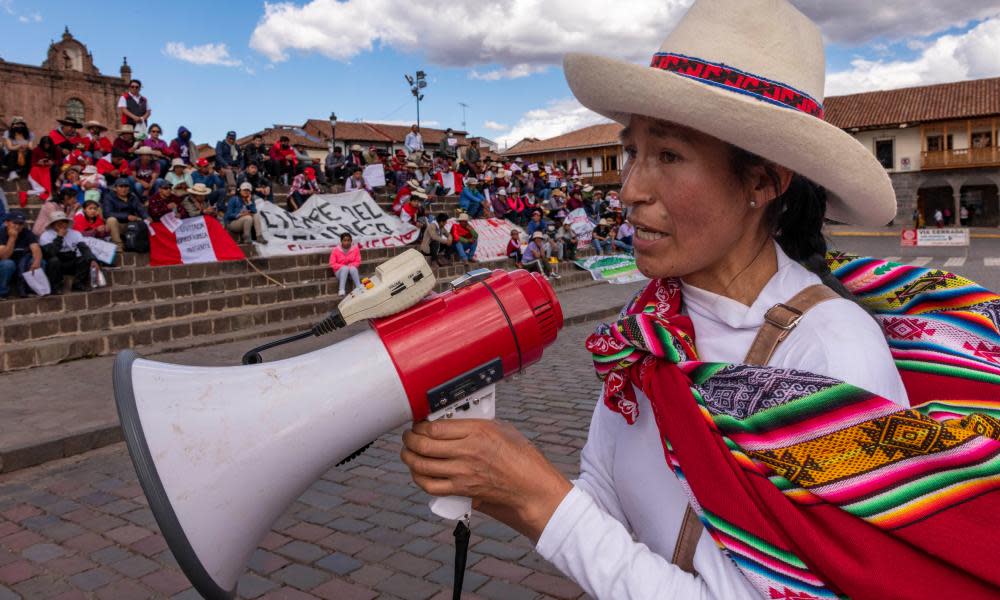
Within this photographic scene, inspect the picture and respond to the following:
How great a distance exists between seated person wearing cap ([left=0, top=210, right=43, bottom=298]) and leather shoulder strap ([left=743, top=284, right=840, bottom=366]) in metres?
10.7

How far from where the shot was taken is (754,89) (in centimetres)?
118

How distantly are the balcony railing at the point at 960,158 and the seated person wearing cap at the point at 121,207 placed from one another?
46.1 meters

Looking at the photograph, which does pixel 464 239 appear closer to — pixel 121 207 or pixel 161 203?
pixel 161 203

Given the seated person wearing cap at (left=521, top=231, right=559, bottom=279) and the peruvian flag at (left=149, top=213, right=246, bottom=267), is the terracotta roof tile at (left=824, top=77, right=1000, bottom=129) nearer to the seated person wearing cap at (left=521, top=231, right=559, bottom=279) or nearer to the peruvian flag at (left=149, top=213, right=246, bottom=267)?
the seated person wearing cap at (left=521, top=231, right=559, bottom=279)

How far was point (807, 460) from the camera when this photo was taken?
948 millimetres

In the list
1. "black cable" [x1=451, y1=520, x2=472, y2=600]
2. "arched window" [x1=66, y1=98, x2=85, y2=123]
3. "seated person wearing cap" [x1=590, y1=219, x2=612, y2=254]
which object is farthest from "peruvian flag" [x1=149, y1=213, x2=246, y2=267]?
"arched window" [x1=66, y1=98, x2=85, y2=123]

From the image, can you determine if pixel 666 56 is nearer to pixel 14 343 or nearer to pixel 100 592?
pixel 100 592

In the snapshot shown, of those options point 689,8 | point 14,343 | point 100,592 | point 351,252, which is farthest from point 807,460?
point 351,252

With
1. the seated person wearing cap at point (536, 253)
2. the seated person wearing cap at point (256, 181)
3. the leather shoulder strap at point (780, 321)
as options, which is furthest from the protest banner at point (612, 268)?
the leather shoulder strap at point (780, 321)

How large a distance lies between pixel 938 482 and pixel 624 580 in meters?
0.47

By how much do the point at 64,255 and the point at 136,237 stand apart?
1729 mm

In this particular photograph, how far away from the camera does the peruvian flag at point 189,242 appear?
39.0ft

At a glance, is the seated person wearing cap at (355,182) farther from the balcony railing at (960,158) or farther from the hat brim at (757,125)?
the balcony railing at (960,158)

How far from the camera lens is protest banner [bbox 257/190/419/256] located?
46.1 ft
